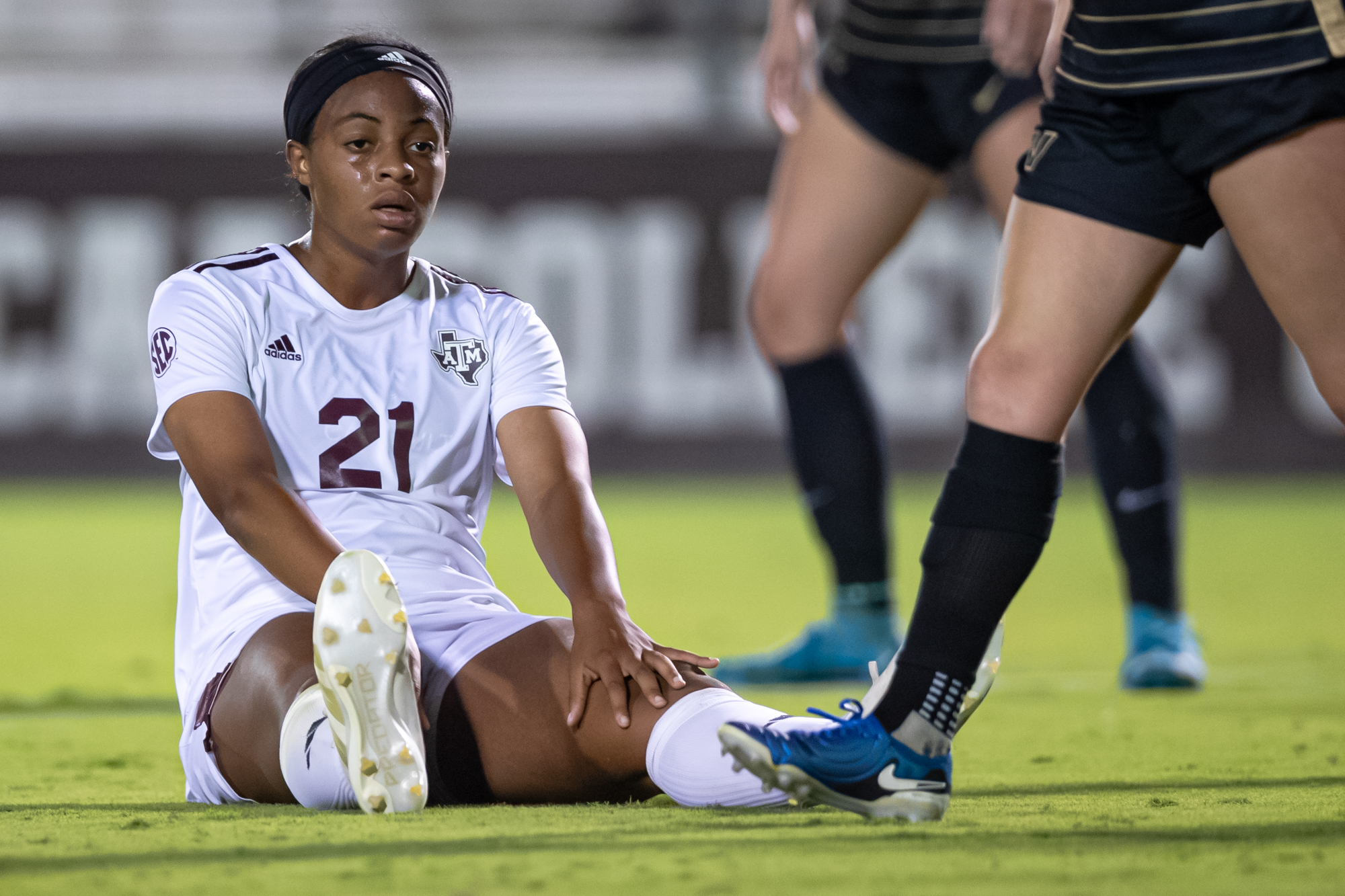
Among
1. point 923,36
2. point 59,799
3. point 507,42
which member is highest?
point 507,42

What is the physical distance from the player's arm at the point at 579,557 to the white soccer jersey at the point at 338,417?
2.1 inches

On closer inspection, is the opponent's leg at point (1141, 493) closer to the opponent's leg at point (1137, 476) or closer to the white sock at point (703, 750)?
the opponent's leg at point (1137, 476)

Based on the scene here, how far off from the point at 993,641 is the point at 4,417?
892 cm

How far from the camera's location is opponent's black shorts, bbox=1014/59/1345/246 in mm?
2027

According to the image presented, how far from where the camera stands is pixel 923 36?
3625 millimetres

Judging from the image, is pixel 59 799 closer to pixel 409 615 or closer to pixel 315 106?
pixel 409 615

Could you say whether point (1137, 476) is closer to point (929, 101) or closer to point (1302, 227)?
point (929, 101)

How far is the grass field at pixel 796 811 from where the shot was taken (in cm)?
163

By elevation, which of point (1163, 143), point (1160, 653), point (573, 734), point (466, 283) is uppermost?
point (1163, 143)

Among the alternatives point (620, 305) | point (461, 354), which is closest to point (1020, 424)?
point (461, 354)

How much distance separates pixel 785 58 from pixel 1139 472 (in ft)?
3.86

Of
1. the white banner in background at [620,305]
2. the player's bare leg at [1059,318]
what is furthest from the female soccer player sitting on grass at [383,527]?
the white banner in background at [620,305]

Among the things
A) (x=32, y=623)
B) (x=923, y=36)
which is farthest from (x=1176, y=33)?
(x=32, y=623)

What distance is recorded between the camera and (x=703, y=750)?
2.01m
